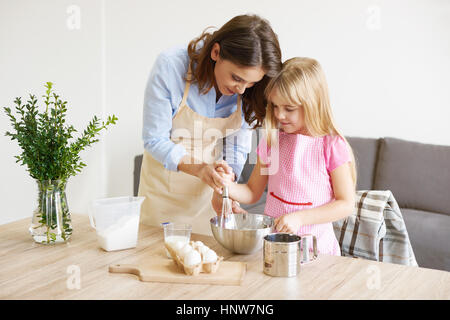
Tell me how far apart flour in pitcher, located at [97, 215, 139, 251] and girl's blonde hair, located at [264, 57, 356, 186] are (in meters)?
0.60

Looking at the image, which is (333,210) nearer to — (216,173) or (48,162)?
(216,173)

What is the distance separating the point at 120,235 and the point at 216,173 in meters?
0.34

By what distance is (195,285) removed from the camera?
3.63 ft

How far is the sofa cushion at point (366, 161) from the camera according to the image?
3197 mm

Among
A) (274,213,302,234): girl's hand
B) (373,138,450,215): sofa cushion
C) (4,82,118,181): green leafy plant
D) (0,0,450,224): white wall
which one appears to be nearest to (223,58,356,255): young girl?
(274,213,302,234): girl's hand

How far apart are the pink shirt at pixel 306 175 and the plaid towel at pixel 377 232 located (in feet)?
0.51

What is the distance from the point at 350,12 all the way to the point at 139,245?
2519 millimetres

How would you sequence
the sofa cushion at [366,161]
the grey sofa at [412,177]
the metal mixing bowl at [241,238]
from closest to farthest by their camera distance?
the metal mixing bowl at [241,238] → the grey sofa at [412,177] → the sofa cushion at [366,161]

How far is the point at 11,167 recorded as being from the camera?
4133 mm

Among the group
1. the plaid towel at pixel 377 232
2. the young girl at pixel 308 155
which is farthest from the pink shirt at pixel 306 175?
the plaid towel at pixel 377 232

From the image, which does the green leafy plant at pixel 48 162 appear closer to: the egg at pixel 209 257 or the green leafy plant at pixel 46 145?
the green leafy plant at pixel 46 145

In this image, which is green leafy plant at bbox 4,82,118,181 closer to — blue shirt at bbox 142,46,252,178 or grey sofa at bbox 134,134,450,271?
blue shirt at bbox 142,46,252,178

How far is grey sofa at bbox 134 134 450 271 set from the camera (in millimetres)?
2809
